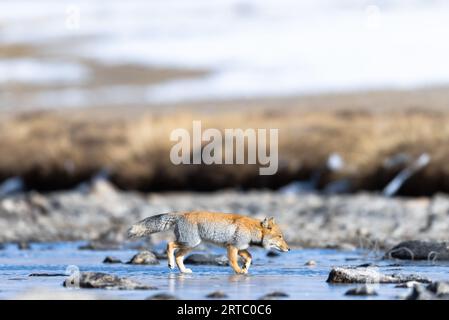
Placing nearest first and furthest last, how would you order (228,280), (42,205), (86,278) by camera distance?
(86,278) → (228,280) → (42,205)

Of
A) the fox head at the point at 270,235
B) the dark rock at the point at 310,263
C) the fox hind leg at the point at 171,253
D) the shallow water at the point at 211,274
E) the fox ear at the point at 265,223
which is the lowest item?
the shallow water at the point at 211,274

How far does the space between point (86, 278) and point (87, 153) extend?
18204 mm

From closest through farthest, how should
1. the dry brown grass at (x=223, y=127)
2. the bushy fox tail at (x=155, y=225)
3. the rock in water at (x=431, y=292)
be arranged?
the rock in water at (x=431, y=292)
the bushy fox tail at (x=155, y=225)
the dry brown grass at (x=223, y=127)

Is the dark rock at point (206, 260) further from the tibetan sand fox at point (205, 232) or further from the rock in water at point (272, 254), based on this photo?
the rock in water at point (272, 254)

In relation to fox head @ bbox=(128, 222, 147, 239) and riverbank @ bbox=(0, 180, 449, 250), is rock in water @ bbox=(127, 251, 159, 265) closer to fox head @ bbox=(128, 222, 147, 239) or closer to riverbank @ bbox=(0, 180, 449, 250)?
fox head @ bbox=(128, 222, 147, 239)

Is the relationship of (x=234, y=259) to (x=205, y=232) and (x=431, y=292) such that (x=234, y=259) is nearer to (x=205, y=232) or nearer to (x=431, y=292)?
(x=205, y=232)

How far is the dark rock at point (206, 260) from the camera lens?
14.9 meters

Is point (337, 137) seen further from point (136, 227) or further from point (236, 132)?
point (136, 227)

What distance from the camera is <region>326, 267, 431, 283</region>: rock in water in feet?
40.8

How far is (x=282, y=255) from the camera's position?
650 inches

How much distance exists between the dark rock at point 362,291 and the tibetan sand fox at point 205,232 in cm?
237

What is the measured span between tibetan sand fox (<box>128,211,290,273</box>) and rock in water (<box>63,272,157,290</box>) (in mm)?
1719

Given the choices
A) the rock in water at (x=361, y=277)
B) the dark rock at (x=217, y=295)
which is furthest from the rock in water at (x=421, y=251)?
the dark rock at (x=217, y=295)
